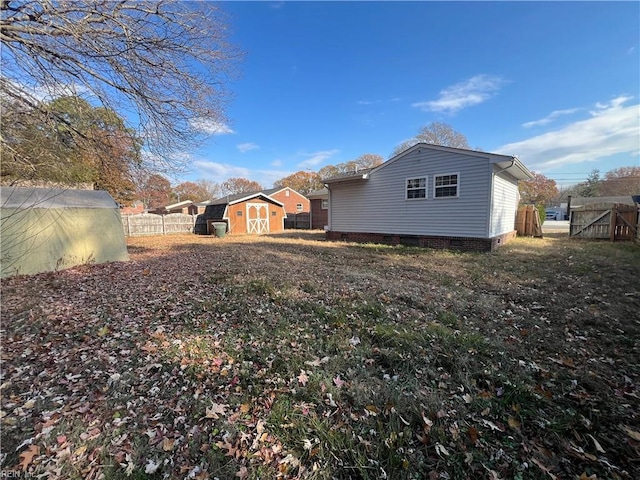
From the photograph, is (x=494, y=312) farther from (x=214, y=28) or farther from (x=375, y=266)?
(x=214, y=28)

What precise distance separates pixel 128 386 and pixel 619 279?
8.95m

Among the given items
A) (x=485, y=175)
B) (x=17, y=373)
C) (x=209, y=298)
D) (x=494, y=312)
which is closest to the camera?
(x=17, y=373)

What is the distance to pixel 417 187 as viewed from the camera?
1094 cm

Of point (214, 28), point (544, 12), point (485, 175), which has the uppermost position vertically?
point (544, 12)

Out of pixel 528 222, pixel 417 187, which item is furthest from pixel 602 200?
pixel 417 187

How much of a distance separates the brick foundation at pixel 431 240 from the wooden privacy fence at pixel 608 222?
114 inches

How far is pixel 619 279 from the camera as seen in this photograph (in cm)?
589

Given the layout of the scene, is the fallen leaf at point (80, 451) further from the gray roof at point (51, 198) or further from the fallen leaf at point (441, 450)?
the gray roof at point (51, 198)

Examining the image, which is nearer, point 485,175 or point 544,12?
point 544,12

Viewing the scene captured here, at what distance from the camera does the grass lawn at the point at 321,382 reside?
6.07 ft

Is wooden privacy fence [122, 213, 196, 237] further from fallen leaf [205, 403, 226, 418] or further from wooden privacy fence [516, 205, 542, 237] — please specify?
wooden privacy fence [516, 205, 542, 237]

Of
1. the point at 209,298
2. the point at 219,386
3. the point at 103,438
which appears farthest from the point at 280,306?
the point at 103,438

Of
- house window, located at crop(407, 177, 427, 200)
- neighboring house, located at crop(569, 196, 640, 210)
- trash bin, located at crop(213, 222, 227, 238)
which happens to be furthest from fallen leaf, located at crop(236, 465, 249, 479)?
neighboring house, located at crop(569, 196, 640, 210)

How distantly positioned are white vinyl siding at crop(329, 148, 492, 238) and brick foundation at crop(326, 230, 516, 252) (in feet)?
0.64
